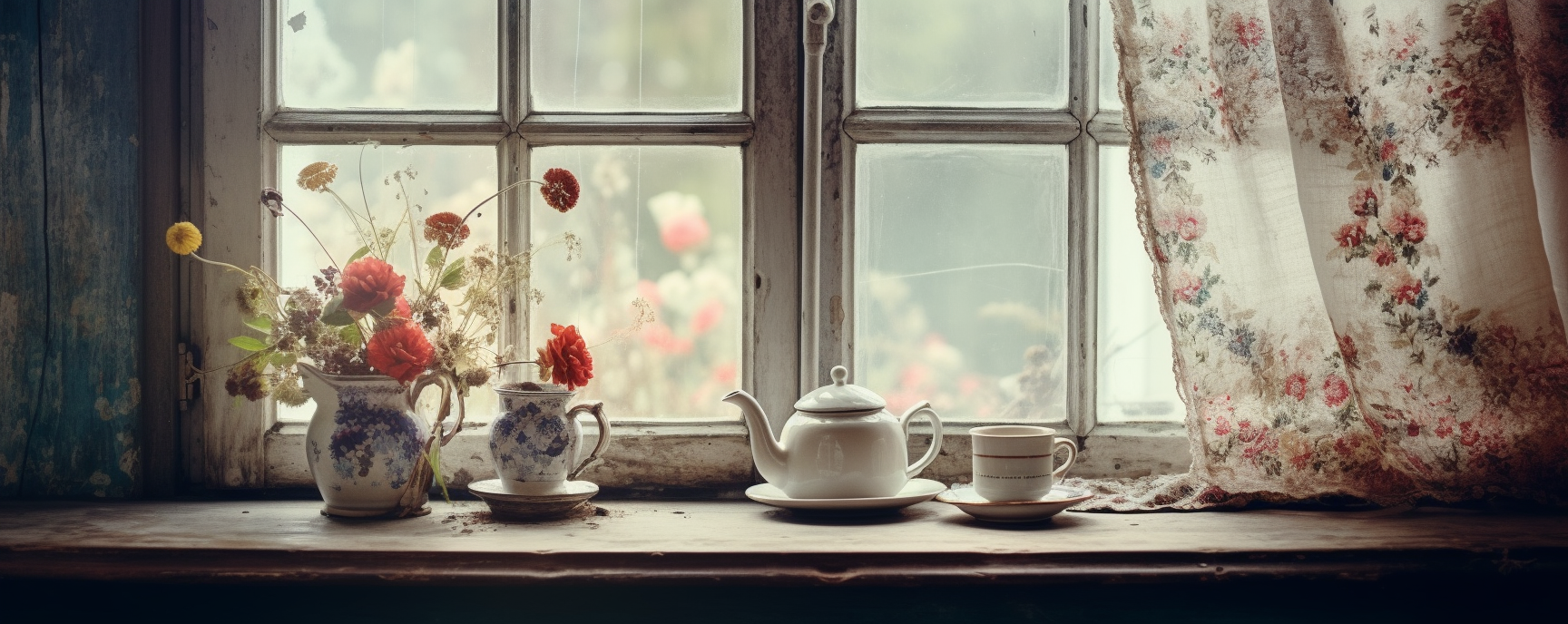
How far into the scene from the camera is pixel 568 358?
4.24 feet

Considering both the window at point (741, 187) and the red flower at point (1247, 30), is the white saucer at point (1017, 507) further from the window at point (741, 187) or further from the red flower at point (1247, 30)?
the red flower at point (1247, 30)

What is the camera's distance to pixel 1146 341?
154 cm

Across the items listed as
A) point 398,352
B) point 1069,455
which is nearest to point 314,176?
point 398,352

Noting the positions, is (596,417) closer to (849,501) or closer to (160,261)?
(849,501)

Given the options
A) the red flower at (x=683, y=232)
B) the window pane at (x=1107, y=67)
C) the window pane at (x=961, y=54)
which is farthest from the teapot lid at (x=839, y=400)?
the window pane at (x=1107, y=67)

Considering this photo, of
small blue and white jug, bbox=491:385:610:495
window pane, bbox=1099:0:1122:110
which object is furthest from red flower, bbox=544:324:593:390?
window pane, bbox=1099:0:1122:110

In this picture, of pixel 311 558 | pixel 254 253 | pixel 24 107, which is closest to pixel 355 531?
pixel 311 558

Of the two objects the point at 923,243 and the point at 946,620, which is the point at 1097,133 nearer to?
the point at 923,243

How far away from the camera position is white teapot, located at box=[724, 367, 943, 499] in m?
1.31

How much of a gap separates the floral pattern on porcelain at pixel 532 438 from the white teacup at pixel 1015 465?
1.81 ft

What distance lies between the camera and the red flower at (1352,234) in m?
1.30

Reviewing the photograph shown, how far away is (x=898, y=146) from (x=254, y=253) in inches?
38.0

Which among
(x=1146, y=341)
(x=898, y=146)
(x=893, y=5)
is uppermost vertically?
(x=893, y=5)

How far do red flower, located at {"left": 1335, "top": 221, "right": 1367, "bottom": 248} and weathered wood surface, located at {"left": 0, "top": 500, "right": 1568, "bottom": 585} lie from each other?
36cm
